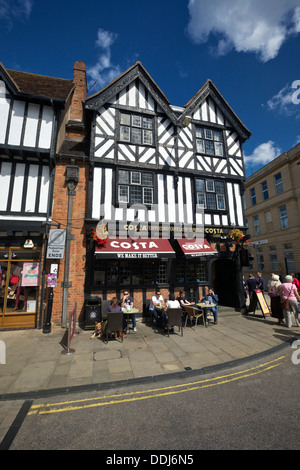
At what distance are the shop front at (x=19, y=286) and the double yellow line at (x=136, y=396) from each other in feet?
19.2

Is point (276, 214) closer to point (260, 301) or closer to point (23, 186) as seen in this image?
point (260, 301)

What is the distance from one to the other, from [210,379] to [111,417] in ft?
8.08

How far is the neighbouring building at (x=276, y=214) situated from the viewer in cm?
2158

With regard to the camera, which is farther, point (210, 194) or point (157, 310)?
point (210, 194)

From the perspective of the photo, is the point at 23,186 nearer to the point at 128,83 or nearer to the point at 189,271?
the point at 128,83

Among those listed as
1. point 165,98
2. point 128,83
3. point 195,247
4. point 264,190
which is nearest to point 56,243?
point 195,247

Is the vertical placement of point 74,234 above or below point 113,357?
above

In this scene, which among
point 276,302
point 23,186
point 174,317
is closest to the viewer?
point 174,317

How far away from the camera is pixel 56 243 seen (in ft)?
30.0

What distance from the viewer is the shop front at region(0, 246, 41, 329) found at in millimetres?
8766

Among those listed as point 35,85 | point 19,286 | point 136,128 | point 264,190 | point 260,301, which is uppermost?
point 264,190

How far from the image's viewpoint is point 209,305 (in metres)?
9.09

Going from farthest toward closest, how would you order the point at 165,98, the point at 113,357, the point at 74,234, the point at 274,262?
1. the point at 274,262
2. the point at 165,98
3. the point at 74,234
4. the point at 113,357

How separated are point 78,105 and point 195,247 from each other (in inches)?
407
